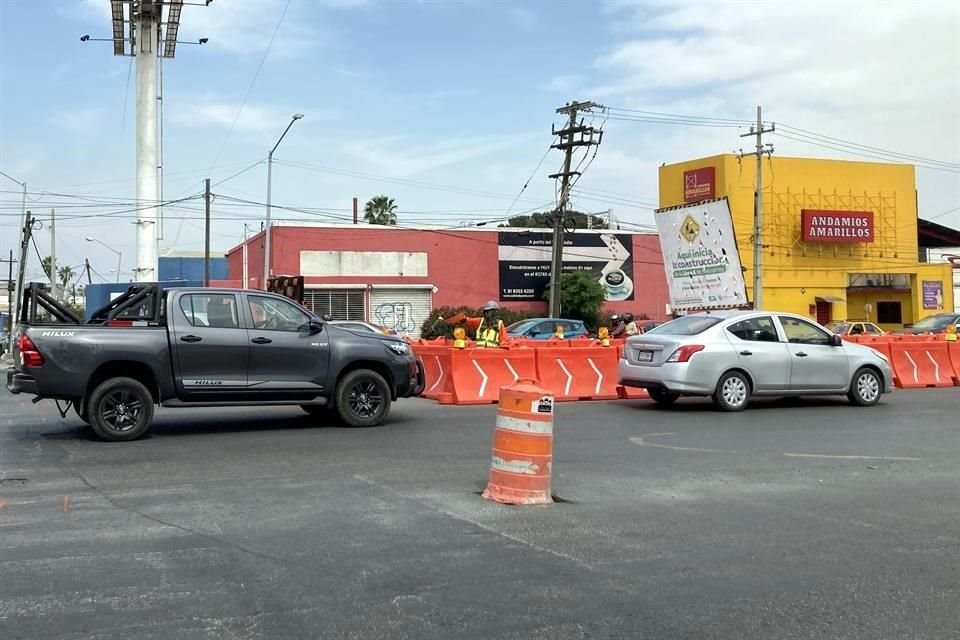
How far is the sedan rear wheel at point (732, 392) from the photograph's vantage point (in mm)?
13836

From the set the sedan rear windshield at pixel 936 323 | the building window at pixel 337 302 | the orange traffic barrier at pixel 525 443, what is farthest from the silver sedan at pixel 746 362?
the building window at pixel 337 302

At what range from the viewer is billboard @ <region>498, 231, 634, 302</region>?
4581 cm

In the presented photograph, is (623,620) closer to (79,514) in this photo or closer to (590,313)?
(79,514)

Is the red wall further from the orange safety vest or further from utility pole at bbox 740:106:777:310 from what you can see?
the orange safety vest

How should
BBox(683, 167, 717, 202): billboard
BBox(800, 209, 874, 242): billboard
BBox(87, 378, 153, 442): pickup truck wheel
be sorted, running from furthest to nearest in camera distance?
BBox(800, 209, 874, 242): billboard < BBox(683, 167, 717, 202): billboard < BBox(87, 378, 153, 442): pickup truck wheel

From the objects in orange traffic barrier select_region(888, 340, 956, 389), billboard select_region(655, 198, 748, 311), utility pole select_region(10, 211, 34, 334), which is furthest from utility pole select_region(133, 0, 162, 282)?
orange traffic barrier select_region(888, 340, 956, 389)

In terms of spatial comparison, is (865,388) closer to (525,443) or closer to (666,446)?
(666,446)

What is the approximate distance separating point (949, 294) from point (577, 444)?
47.6 meters

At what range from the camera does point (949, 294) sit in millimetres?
50688

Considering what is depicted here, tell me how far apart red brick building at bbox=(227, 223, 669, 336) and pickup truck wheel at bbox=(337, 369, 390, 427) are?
29939 millimetres

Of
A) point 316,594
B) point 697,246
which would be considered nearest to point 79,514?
point 316,594

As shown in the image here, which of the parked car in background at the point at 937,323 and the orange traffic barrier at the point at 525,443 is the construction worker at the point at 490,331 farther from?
the parked car in background at the point at 937,323

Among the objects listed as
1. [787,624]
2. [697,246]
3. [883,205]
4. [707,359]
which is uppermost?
[883,205]

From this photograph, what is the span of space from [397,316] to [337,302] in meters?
3.01
